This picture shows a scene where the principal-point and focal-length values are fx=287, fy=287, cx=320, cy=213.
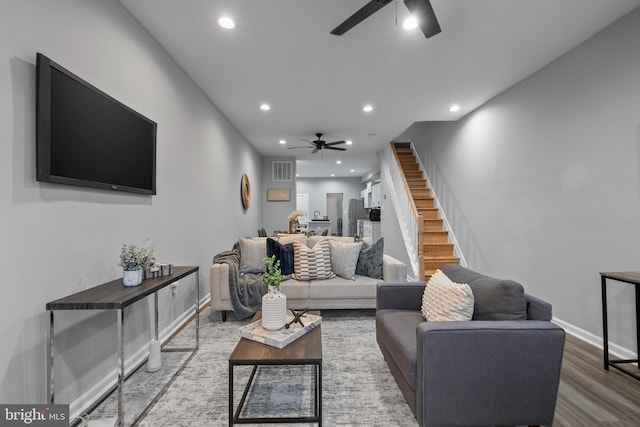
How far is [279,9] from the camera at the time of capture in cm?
220

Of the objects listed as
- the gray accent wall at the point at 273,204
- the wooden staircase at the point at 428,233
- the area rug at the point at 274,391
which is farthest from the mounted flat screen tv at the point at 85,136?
the gray accent wall at the point at 273,204

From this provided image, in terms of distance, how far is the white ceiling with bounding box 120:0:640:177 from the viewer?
2.21 metres

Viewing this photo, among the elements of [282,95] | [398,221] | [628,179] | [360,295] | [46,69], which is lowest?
[360,295]

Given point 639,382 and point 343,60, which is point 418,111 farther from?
point 639,382

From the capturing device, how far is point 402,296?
2.31 meters

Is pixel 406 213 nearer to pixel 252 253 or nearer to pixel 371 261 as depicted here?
pixel 371 261

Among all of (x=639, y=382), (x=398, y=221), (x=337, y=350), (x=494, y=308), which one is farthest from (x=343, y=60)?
(x=639, y=382)

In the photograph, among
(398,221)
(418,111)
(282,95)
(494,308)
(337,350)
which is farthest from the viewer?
(398,221)

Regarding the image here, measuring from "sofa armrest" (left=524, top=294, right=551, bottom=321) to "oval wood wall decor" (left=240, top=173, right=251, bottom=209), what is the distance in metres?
4.86

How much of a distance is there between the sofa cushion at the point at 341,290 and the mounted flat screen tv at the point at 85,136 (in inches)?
77.3

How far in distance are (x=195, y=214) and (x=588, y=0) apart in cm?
406

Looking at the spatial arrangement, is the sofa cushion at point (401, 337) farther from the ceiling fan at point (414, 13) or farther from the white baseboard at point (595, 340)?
the ceiling fan at point (414, 13)

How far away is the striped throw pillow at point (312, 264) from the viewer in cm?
340

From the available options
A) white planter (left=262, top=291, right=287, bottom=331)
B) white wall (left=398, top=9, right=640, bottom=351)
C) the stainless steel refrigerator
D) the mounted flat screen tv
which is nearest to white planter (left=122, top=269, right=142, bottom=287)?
the mounted flat screen tv
